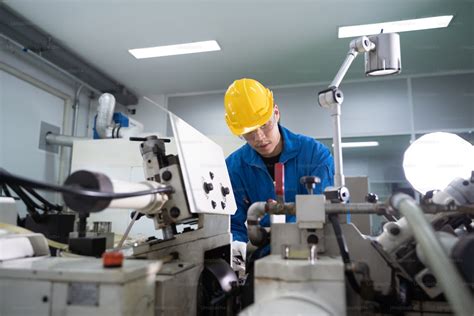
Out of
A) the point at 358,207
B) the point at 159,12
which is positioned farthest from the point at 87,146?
the point at 358,207

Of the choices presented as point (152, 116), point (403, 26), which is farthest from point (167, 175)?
point (152, 116)

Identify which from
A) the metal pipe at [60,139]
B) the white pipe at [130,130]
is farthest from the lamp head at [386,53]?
the metal pipe at [60,139]

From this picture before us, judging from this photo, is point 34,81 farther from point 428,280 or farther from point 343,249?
point 428,280

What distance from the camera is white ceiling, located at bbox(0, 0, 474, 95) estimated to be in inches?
100

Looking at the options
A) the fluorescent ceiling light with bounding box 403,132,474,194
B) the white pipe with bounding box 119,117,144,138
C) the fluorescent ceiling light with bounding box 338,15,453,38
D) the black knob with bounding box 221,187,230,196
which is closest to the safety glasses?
the black knob with bounding box 221,187,230,196

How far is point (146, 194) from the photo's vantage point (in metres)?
0.66

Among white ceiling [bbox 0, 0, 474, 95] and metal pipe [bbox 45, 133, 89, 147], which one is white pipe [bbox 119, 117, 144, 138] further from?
white ceiling [bbox 0, 0, 474, 95]

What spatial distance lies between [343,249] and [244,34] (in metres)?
2.63

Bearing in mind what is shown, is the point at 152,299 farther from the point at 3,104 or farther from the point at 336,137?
the point at 3,104

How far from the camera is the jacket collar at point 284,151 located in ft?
5.30

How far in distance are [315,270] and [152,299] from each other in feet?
1.02

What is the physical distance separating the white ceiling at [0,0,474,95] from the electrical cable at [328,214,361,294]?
2228mm

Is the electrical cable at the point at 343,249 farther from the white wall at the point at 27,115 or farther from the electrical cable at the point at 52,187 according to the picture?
the white wall at the point at 27,115

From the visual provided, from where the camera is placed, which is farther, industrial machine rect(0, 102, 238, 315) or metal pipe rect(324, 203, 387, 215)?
metal pipe rect(324, 203, 387, 215)
